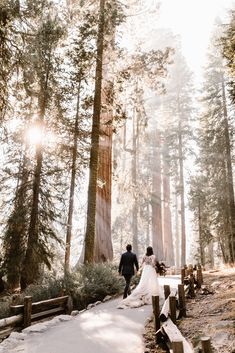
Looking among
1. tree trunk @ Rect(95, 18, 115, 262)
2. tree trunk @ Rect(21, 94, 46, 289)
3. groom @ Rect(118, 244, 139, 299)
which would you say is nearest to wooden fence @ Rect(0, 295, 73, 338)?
groom @ Rect(118, 244, 139, 299)

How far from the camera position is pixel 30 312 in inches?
347

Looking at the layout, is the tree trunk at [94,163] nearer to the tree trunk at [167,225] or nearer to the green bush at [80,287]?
the green bush at [80,287]

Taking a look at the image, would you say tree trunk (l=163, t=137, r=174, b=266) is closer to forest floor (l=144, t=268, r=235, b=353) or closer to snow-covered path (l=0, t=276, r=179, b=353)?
forest floor (l=144, t=268, r=235, b=353)

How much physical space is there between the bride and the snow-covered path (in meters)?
0.62

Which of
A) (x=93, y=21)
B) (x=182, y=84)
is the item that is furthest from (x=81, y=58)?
(x=182, y=84)

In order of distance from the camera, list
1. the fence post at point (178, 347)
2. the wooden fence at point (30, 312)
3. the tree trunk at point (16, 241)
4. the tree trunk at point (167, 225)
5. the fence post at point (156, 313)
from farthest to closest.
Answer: the tree trunk at point (167, 225) → the tree trunk at point (16, 241) → the wooden fence at point (30, 312) → the fence post at point (156, 313) → the fence post at point (178, 347)

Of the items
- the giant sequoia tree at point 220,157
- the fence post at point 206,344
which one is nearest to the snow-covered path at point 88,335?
the fence post at point 206,344

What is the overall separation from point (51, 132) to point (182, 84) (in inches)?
1048

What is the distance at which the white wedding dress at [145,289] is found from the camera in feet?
35.2

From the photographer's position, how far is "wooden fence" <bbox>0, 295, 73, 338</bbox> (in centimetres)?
804

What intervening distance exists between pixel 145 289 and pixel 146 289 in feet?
0.12

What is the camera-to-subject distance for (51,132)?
17391 millimetres

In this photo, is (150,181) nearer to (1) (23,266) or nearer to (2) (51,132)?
(2) (51,132)

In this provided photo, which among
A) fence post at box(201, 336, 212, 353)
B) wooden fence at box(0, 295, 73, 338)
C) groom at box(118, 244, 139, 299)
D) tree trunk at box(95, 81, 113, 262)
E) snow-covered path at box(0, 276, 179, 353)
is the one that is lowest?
snow-covered path at box(0, 276, 179, 353)
